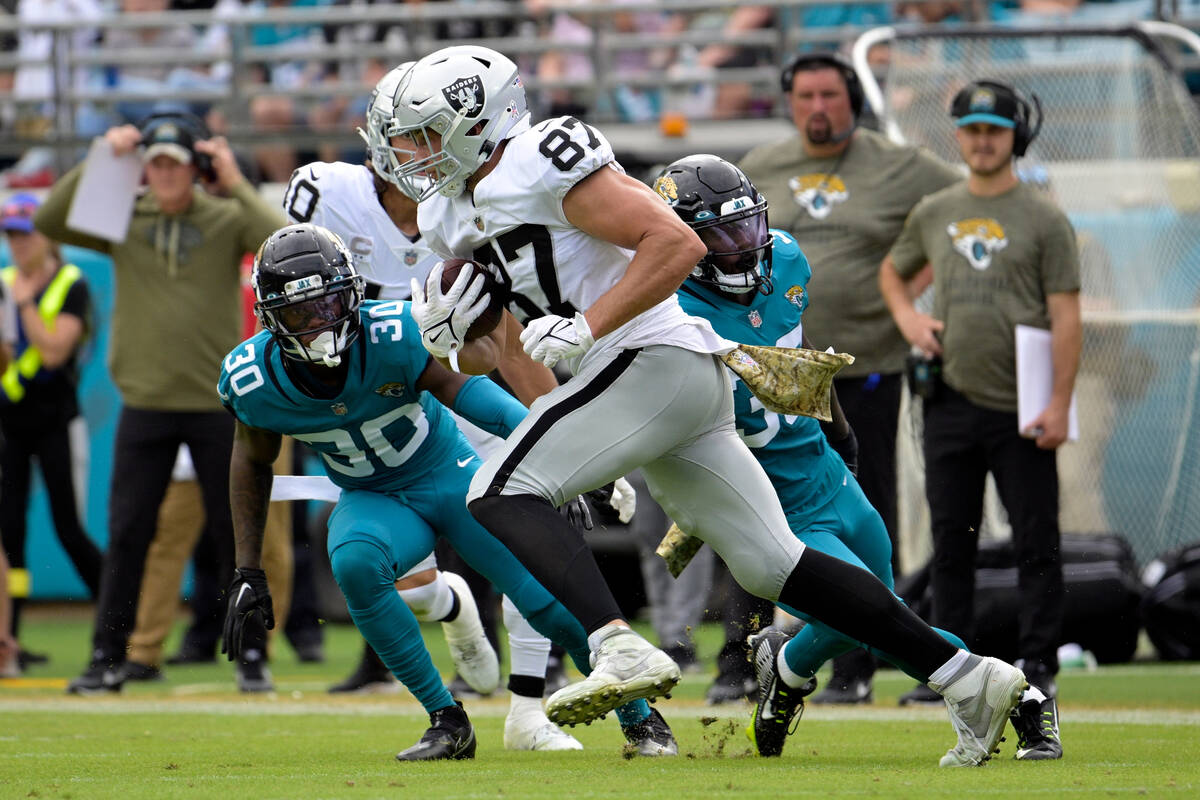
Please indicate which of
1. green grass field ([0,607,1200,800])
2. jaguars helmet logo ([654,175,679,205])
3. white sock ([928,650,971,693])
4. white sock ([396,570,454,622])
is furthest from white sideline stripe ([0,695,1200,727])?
jaguars helmet logo ([654,175,679,205])

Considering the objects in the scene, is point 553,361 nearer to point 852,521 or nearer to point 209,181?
point 852,521

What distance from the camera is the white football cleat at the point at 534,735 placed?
17.4 ft

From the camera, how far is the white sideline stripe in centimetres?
605

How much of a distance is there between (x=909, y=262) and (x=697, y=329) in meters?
2.70

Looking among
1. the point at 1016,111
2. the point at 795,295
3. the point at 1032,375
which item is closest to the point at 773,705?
the point at 795,295

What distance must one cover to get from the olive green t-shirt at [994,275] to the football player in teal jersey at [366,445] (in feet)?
7.58

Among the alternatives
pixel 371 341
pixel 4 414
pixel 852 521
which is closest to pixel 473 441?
pixel 371 341

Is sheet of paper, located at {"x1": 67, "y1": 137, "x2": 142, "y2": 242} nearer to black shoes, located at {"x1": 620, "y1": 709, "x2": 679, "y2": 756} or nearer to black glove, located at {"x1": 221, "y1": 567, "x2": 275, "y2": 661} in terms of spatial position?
black glove, located at {"x1": 221, "y1": 567, "x2": 275, "y2": 661}

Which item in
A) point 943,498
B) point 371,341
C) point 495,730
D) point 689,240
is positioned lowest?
point 495,730

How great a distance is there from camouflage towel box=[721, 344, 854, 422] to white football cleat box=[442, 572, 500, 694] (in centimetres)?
168

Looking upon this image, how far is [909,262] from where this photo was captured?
684 cm

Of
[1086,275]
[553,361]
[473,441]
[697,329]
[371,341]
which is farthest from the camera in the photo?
[1086,275]

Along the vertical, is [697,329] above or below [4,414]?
above

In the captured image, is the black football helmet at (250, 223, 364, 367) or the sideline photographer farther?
the sideline photographer
